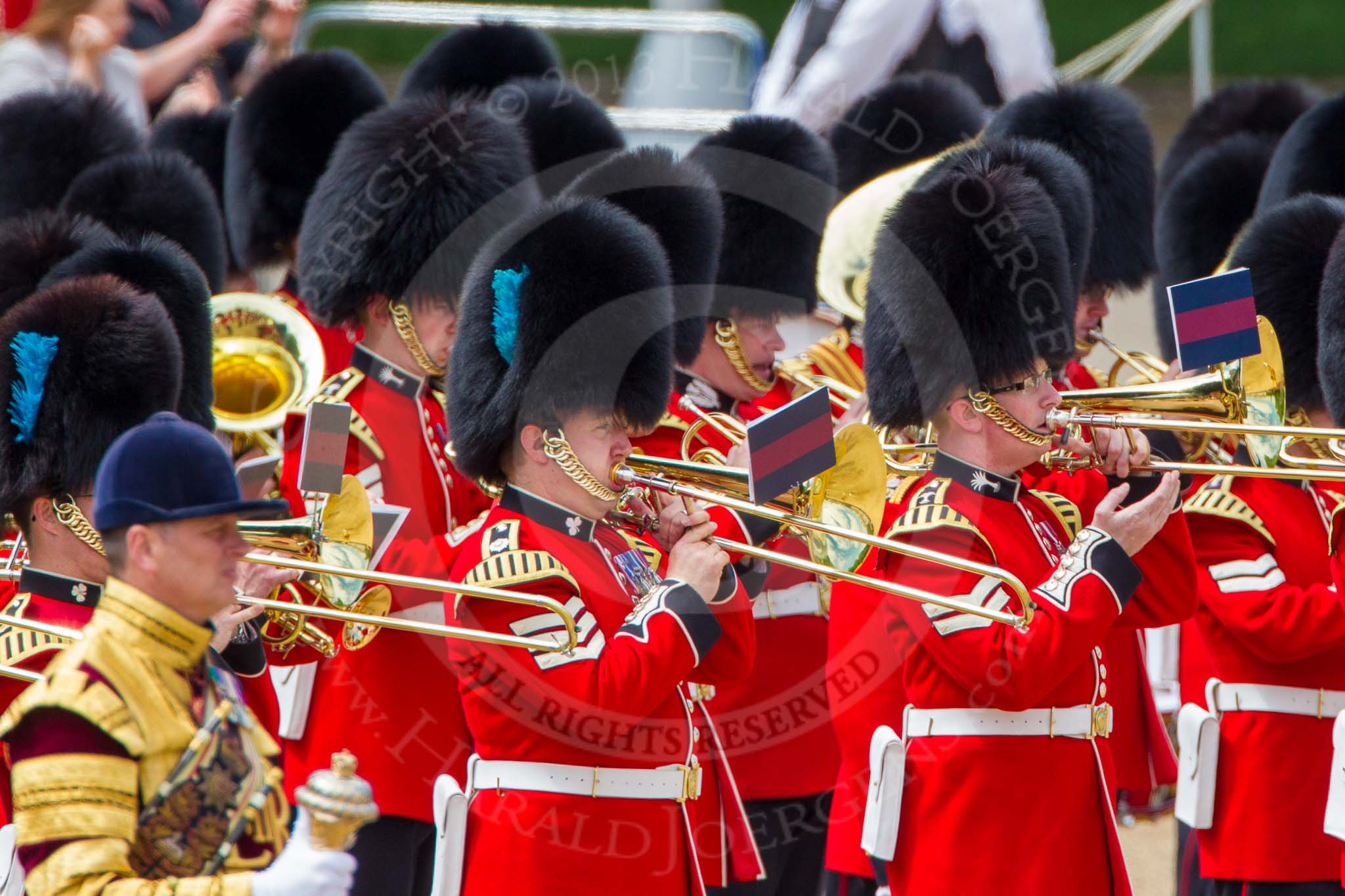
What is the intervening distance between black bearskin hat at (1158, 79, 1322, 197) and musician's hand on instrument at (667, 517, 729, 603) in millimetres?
3466

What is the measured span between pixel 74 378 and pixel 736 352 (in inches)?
61.8

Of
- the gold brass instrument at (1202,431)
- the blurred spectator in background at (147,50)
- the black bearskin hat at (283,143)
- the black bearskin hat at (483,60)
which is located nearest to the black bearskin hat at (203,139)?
the blurred spectator in background at (147,50)

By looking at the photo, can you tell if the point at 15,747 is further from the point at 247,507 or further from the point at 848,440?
the point at 848,440

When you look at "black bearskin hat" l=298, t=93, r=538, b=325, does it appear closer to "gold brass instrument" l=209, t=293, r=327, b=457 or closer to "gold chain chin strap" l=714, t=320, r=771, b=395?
"gold brass instrument" l=209, t=293, r=327, b=457

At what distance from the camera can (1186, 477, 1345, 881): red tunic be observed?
11.8ft

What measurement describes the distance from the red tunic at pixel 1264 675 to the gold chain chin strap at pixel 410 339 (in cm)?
153

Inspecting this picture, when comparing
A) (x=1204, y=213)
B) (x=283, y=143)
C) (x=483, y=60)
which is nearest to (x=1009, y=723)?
(x=1204, y=213)

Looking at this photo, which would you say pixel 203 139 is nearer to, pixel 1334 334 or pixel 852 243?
pixel 852 243

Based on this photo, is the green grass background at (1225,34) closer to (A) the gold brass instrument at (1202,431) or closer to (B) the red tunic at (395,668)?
(B) the red tunic at (395,668)

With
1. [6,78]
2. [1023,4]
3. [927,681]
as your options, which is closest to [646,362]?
[927,681]

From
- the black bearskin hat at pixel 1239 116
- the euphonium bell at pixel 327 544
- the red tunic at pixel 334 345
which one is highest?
the black bearskin hat at pixel 1239 116

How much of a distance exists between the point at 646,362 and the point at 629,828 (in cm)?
83

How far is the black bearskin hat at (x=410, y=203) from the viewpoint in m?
4.13

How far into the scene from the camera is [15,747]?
2.13 meters
